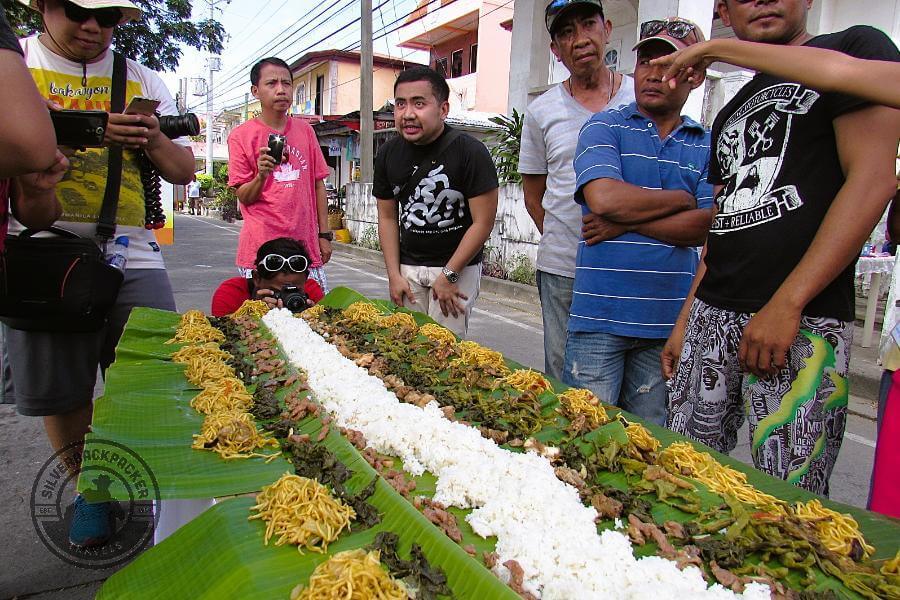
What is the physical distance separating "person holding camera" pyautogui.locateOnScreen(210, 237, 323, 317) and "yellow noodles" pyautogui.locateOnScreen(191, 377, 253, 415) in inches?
56.7

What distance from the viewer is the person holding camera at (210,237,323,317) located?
13.0ft

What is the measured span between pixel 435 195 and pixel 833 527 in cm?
269

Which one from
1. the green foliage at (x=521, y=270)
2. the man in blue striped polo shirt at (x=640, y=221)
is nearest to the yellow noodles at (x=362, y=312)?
the man in blue striped polo shirt at (x=640, y=221)

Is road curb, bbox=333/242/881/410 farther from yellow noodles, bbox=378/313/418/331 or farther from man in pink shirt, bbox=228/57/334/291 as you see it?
man in pink shirt, bbox=228/57/334/291

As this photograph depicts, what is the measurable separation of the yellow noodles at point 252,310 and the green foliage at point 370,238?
11.8 m

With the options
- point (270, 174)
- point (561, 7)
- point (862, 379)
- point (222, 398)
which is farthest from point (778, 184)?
point (862, 379)

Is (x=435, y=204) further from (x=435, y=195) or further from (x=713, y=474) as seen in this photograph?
(x=713, y=474)

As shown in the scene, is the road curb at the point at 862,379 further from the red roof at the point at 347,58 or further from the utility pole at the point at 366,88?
the red roof at the point at 347,58

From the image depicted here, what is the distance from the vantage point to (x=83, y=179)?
2.76 meters

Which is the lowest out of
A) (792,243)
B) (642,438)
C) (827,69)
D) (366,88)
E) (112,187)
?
(642,438)

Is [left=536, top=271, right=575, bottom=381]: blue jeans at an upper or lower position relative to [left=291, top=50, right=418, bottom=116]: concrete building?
lower

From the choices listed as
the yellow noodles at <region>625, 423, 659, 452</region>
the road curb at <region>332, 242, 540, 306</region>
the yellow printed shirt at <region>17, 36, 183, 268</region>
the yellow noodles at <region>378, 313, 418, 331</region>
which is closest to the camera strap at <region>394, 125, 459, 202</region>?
the yellow noodles at <region>378, 313, 418, 331</region>

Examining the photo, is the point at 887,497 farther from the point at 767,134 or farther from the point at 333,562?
the point at 333,562

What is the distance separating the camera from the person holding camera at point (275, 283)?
398 centimetres
